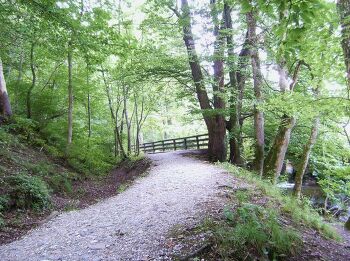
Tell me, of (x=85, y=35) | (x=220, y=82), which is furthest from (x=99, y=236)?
(x=220, y=82)

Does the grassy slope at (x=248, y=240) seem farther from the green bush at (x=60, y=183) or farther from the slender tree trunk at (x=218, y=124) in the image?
the slender tree trunk at (x=218, y=124)

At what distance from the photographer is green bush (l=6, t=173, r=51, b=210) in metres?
6.73

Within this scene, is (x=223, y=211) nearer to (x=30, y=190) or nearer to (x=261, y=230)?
(x=261, y=230)

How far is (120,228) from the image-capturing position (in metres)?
5.19

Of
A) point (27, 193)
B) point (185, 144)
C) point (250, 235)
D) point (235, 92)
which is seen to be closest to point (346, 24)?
point (250, 235)

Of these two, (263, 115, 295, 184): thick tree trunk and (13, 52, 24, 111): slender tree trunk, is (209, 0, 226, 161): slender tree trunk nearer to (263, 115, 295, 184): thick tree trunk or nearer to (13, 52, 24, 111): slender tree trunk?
(263, 115, 295, 184): thick tree trunk

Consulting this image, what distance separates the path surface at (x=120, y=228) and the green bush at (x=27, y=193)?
0.73 m

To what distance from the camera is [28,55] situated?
44.7ft

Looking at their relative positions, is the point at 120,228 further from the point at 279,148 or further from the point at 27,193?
the point at 279,148

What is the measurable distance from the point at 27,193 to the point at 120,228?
3120 mm

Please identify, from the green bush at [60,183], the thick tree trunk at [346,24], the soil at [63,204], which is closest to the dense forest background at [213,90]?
the soil at [63,204]

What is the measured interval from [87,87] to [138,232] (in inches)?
406

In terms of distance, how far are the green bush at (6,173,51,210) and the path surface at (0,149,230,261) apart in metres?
0.73

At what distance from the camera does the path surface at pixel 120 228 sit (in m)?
4.26
